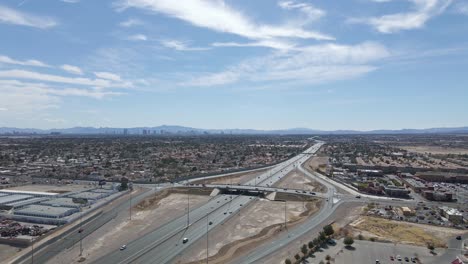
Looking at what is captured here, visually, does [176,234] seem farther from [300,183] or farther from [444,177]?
[444,177]

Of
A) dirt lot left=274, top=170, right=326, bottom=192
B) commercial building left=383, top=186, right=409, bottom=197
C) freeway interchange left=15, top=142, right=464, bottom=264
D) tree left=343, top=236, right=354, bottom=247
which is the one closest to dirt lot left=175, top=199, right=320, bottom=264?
freeway interchange left=15, top=142, right=464, bottom=264

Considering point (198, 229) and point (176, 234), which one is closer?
point (176, 234)

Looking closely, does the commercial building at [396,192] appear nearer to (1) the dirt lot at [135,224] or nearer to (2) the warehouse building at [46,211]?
(1) the dirt lot at [135,224]

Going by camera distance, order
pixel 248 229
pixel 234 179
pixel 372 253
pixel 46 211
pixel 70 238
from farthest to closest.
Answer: pixel 234 179
pixel 46 211
pixel 248 229
pixel 70 238
pixel 372 253

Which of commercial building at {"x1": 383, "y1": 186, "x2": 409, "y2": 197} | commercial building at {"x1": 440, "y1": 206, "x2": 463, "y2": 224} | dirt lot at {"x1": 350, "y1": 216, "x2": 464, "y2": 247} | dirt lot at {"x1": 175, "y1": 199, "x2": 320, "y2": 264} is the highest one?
commercial building at {"x1": 383, "y1": 186, "x2": 409, "y2": 197}

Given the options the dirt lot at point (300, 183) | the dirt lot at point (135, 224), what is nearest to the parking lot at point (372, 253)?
the dirt lot at point (135, 224)

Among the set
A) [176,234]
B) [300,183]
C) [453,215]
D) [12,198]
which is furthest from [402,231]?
[12,198]

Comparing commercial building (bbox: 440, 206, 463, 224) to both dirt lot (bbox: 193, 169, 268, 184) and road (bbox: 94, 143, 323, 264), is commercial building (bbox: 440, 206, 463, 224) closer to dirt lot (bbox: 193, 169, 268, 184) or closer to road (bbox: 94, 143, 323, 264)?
road (bbox: 94, 143, 323, 264)
